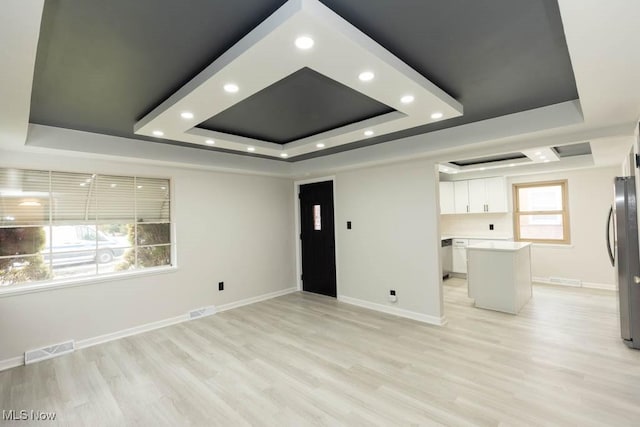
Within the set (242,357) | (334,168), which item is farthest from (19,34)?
(334,168)

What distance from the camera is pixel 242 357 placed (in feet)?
10.3

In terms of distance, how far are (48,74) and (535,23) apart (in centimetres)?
311

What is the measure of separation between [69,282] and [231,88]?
125 inches

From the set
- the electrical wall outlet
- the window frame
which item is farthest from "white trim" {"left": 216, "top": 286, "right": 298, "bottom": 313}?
the electrical wall outlet

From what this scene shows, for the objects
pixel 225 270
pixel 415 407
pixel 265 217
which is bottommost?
pixel 415 407

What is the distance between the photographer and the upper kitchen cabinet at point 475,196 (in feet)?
20.0

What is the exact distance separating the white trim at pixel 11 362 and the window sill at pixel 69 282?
2.16 feet

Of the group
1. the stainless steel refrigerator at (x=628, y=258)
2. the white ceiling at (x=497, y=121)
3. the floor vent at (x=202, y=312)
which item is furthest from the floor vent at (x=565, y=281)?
the floor vent at (x=202, y=312)

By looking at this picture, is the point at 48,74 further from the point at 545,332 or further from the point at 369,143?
the point at 545,332

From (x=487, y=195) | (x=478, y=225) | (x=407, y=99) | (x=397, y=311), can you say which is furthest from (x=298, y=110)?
(x=478, y=225)

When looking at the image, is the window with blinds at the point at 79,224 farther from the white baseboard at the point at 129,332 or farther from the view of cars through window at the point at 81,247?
the white baseboard at the point at 129,332

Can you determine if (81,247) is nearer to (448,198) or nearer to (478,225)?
(448,198)

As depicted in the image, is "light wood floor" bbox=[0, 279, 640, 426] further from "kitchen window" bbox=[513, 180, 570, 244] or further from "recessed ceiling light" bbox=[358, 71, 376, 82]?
"recessed ceiling light" bbox=[358, 71, 376, 82]

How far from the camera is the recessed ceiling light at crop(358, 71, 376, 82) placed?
192 cm
